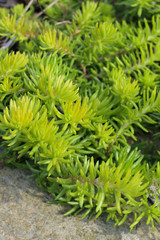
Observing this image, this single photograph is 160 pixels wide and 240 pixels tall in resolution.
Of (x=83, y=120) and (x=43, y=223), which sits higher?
(x=83, y=120)

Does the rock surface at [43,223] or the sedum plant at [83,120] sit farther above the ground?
the sedum plant at [83,120]

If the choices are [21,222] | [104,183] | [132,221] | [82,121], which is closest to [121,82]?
[82,121]

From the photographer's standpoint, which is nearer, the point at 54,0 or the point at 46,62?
the point at 46,62

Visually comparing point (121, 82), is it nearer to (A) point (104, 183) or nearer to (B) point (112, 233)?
(A) point (104, 183)
